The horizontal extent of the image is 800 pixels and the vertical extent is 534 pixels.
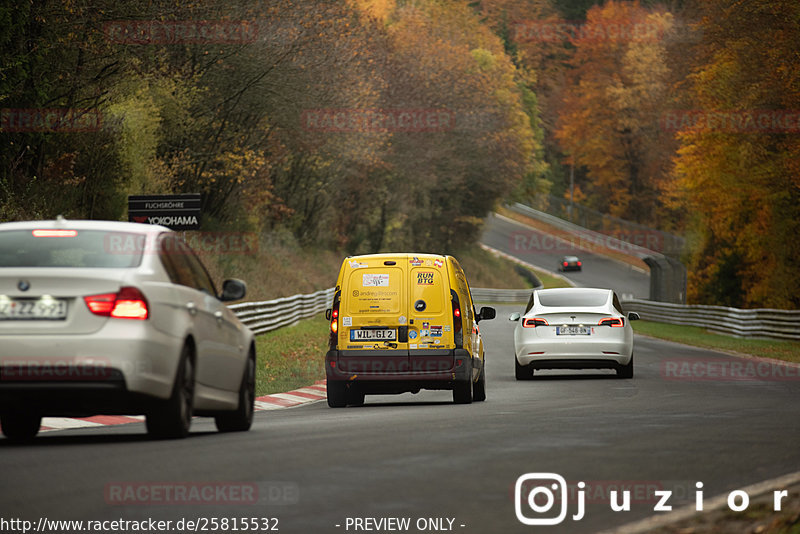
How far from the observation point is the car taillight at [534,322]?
22438mm

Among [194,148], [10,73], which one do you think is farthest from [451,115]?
[10,73]

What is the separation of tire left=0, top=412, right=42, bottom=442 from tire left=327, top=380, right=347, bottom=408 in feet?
19.5

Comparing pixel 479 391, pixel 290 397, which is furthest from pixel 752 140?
pixel 479 391

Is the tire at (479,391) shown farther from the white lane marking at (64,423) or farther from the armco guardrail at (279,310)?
the armco guardrail at (279,310)

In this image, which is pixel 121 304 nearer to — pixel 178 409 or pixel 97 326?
pixel 97 326

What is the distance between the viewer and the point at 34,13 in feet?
87.4

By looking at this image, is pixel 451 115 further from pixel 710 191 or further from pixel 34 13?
pixel 34 13

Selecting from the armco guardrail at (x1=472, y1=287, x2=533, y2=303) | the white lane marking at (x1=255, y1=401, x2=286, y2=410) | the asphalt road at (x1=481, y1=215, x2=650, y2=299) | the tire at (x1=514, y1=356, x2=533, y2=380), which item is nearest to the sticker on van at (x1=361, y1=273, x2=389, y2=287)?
the white lane marking at (x1=255, y1=401, x2=286, y2=410)

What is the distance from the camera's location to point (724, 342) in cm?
3797

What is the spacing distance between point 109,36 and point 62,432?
62.6ft

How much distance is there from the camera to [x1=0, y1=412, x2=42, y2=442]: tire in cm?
1116

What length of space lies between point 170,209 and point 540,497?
15.9m

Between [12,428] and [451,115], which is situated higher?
[451,115]

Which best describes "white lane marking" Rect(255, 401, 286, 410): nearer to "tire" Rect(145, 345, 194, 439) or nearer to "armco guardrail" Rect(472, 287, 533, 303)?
"tire" Rect(145, 345, 194, 439)
